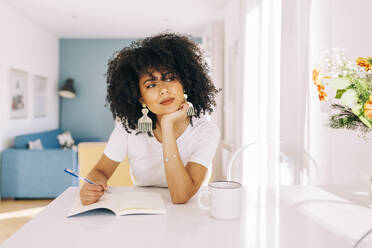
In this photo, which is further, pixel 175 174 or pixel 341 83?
pixel 175 174

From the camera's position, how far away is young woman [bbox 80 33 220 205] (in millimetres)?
1239

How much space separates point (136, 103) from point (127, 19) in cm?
383

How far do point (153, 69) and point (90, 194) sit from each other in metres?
0.52

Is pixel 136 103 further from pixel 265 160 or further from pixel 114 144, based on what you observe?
pixel 265 160

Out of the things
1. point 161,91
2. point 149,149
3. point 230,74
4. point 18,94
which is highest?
point 230,74

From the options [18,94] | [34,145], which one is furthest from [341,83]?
[18,94]

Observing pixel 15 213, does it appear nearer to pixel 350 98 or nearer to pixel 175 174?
pixel 175 174

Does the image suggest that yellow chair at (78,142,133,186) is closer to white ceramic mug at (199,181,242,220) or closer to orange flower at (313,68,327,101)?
white ceramic mug at (199,181,242,220)

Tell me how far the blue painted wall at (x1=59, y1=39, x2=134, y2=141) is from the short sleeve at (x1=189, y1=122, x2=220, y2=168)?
16.7 feet

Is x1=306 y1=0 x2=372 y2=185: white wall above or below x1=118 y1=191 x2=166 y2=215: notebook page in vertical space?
above

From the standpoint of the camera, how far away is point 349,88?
0.77 m

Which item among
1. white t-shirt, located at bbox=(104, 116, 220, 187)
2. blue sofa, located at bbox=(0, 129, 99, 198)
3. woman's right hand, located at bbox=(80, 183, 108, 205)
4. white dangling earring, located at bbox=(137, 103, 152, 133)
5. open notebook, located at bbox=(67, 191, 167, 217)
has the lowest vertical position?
blue sofa, located at bbox=(0, 129, 99, 198)

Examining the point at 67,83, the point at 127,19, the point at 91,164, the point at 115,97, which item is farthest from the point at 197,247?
the point at 67,83

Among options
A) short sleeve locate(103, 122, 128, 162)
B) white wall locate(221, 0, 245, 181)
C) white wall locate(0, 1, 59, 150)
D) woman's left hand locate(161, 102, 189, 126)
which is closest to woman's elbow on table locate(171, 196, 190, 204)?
woman's left hand locate(161, 102, 189, 126)
